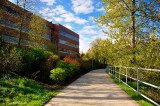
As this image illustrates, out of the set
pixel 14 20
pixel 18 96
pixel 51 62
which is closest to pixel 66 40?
pixel 14 20

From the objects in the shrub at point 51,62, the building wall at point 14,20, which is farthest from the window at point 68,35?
the shrub at point 51,62

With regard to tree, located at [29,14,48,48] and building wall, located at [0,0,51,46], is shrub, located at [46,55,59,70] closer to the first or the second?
building wall, located at [0,0,51,46]

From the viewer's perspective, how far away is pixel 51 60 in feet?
54.9

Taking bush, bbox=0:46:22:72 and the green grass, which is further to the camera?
bush, bbox=0:46:22:72

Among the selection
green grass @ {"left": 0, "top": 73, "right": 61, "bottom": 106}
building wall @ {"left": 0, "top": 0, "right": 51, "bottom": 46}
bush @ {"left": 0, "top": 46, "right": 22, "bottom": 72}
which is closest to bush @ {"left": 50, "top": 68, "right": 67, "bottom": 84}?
bush @ {"left": 0, "top": 46, "right": 22, "bottom": 72}

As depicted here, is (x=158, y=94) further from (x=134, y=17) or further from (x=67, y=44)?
(x=67, y=44)

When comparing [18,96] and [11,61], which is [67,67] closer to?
[11,61]

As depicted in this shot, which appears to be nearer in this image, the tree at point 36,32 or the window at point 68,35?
the tree at point 36,32

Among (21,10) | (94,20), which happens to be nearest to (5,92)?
(94,20)

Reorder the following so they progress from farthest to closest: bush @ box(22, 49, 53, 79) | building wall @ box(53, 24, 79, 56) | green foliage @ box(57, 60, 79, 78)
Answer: building wall @ box(53, 24, 79, 56) < green foliage @ box(57, 60, 79, 78) < bush @ box(22, 49, 53, 79)

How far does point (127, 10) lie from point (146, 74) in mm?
5268

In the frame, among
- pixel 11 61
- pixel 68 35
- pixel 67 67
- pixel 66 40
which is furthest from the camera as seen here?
pixel 68 35

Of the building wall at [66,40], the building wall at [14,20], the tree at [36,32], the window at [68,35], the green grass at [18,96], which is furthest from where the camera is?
the window at [68,35]

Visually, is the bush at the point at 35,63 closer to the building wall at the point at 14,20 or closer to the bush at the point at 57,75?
the bush at the point at 57,75
